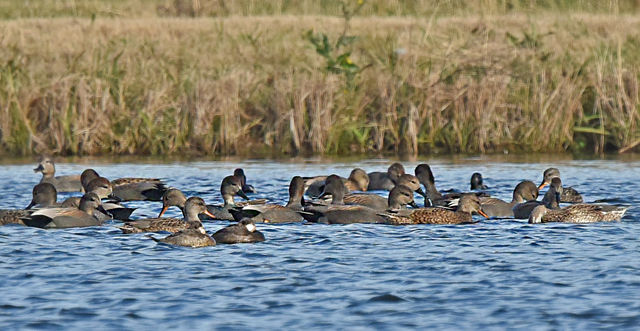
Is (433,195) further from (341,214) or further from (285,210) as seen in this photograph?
(285,210)

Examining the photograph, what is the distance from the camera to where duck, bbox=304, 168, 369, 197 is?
17.3m

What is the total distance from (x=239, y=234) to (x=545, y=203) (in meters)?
4.38

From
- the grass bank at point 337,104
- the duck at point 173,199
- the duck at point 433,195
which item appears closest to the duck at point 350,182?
the duck at point 433,195

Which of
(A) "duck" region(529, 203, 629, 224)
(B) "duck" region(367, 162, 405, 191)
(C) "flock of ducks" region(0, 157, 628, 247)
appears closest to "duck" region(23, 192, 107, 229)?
(C) "flock of ducks" region(0, 157, 628, 247)

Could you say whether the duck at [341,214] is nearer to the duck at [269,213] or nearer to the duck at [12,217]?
the duck at [269,213]

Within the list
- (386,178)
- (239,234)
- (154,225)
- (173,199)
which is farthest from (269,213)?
(386,178)

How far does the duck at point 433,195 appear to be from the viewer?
1514 centimetres

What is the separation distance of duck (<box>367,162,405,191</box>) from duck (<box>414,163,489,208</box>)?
0.87 m

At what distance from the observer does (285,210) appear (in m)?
14.3

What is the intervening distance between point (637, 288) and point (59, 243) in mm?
5819

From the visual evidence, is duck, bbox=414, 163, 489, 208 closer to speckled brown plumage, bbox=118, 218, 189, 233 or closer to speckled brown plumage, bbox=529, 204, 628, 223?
speckled brown plumage, bbox=529, 204, 628, 223

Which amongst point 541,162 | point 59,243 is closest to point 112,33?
point 541,162

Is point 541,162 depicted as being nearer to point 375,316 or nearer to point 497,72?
point 497,72

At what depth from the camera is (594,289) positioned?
9609 mm
